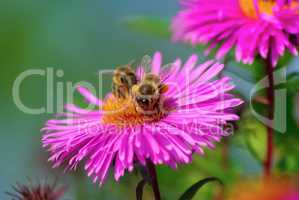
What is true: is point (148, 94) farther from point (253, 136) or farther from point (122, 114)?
point (253, 136)

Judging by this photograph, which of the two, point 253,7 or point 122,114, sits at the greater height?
point 253,7

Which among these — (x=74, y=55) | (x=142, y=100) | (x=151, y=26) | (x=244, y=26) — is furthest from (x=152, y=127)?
(x=74, y=55)

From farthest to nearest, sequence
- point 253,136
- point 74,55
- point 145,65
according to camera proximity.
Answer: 1. point 74,55
2. point 253,136
3. point 145,65

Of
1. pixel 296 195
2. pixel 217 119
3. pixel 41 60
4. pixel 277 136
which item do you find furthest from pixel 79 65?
pixel 296 195

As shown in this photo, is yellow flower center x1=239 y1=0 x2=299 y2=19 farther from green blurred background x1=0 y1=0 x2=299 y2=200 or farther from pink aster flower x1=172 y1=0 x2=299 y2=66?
green blurred background x1=0 y1=0 x2=299 y2=200

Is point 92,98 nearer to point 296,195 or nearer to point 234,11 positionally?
point 234,11

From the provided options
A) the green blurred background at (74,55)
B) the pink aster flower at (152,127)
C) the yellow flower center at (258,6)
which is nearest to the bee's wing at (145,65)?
the pink aster flower at (152,127)

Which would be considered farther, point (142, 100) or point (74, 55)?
point (74, 55)

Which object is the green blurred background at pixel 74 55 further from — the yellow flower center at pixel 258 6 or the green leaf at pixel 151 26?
the yellow flower center at pixel 258 6
